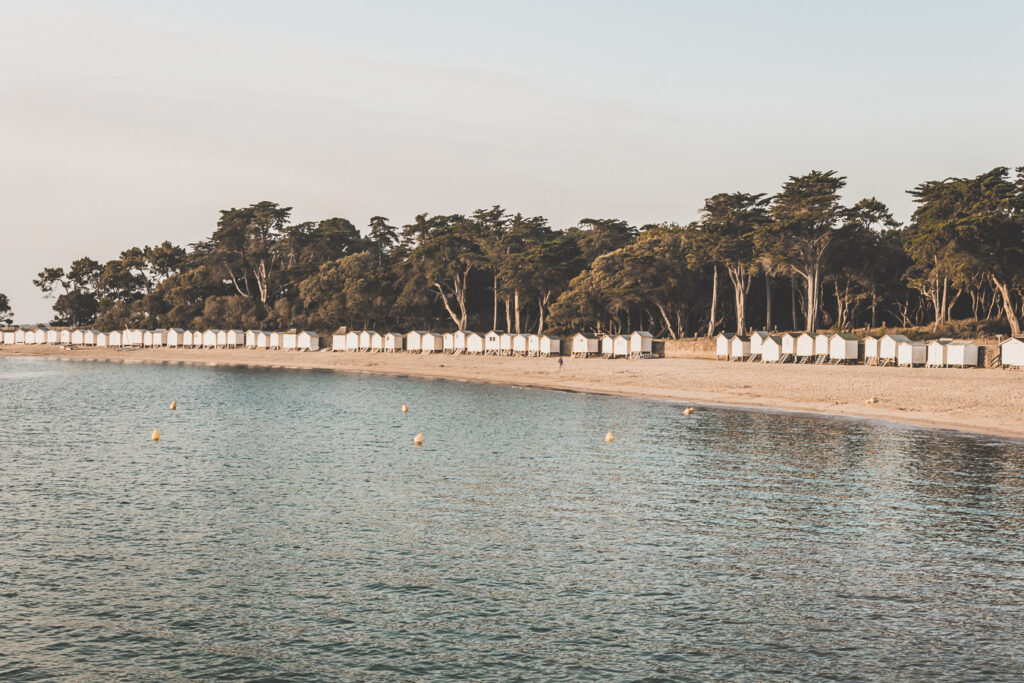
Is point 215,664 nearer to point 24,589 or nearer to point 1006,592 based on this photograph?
point 24,589

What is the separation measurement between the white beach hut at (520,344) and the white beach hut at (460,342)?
864 centimetres

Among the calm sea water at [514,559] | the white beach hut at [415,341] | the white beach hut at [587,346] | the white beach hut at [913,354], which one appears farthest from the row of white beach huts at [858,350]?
the white beach hut at [415,341]

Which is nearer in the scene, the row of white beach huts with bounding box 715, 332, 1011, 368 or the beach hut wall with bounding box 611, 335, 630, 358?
the row of white beach huts with bounding box 715, 332, 1011, 368

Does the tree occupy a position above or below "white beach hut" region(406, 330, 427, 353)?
above

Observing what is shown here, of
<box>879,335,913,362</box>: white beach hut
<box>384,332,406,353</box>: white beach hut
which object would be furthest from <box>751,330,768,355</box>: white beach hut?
<box>384,332,406,353</box>: white beach hut

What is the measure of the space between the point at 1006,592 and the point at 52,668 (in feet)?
49.0

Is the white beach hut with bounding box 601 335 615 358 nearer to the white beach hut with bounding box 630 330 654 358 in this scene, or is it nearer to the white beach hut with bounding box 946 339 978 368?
the white beach hut with bounding box 630 330 654 358

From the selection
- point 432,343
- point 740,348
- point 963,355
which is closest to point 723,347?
point 740,348

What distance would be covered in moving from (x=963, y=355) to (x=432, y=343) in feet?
207

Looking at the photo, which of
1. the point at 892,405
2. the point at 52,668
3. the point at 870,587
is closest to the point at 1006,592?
the point at 870,587

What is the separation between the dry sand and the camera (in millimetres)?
40781

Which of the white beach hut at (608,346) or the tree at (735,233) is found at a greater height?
the tree at (735,233)

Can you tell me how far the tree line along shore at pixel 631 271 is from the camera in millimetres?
76812

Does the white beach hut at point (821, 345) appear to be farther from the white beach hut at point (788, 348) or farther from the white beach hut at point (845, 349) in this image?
the white beach hut at point (788, 348)
